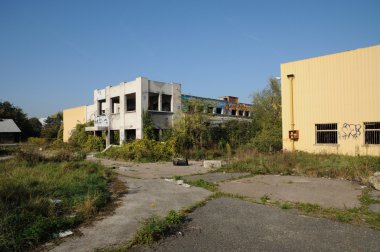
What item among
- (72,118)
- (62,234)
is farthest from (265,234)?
(72,118)

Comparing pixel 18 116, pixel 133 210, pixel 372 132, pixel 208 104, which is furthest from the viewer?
pixel 18 116

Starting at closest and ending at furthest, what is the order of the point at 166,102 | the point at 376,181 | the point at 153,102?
the point at 376,181 < the point at 166,102 < the point at 153,102

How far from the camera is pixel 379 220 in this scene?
619 cm

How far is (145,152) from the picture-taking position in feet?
70.6

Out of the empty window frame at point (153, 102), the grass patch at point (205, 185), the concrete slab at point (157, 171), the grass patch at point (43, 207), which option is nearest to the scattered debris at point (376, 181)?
the grass patch at point (205, 185)

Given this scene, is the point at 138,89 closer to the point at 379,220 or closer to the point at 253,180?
the point at 253,180

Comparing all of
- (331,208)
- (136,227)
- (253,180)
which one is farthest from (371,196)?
(136,227)

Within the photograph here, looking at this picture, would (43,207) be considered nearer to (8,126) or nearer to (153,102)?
(153,102)

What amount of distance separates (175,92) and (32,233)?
927 inches

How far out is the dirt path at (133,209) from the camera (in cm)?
511

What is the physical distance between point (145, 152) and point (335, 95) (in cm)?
1340

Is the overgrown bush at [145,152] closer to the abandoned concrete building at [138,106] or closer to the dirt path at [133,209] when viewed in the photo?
the abandoned concrete building at [138,106]

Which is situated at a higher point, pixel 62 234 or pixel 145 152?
pixel 145 152

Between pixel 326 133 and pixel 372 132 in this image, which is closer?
pixel 372 132
